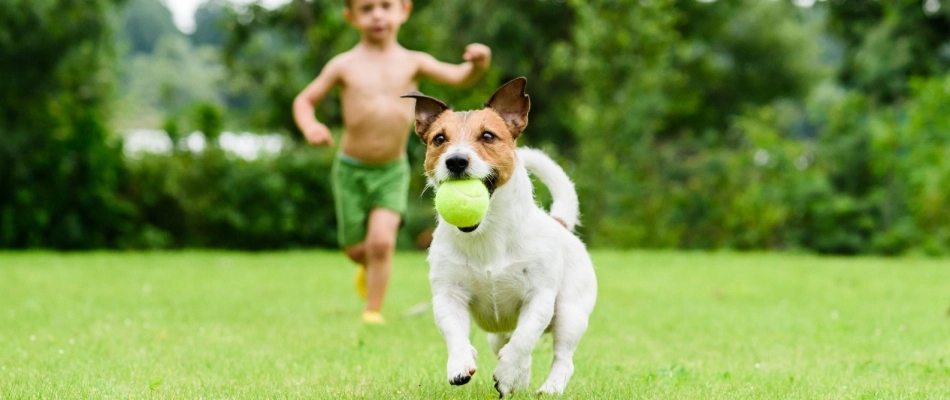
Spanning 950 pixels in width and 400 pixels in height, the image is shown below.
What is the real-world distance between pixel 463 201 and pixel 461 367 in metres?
0.66

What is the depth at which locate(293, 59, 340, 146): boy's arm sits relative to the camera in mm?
6512

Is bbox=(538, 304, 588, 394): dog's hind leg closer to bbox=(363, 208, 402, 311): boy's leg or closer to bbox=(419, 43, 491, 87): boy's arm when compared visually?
bbox=(419, 43, 491, 87): boy's arm

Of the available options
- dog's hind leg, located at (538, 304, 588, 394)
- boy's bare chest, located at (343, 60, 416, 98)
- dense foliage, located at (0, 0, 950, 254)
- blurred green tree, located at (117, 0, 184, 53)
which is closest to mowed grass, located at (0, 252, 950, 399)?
dog's hind leg, located at (538, 304, 588, 394)

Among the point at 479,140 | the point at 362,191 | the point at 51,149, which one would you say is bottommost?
the point at 51,149

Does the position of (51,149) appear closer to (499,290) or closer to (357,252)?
(357,252)

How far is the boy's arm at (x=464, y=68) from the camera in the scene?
6309 mm

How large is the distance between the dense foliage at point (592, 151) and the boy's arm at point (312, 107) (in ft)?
33.5

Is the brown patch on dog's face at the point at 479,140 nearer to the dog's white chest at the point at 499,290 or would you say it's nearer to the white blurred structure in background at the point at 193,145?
the dog's white chest at the point at 499,290

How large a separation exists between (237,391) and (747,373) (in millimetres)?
2668

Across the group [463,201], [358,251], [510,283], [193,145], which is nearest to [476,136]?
[463,201]

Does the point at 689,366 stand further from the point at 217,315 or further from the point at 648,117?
the point at 648,117

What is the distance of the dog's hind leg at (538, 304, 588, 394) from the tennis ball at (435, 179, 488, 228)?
30.8 inches

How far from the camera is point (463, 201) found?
394cm

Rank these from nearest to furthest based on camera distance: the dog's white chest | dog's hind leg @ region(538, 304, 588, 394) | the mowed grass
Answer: the dog's white chest
dog's hind leg @ region(538, 304, 588, 394)
the mowed grass
